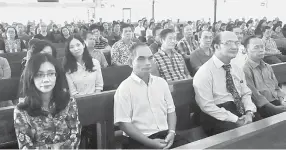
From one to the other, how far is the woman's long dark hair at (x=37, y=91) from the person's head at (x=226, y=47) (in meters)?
1.33

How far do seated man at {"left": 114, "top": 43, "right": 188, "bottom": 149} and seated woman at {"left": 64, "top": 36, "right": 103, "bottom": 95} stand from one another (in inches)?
34.7

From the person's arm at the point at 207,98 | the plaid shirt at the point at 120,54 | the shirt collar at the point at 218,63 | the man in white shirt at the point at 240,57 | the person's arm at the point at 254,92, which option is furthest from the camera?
the plaid shirt at the point at 120,54

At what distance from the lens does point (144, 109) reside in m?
2.20

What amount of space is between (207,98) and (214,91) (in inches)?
3.9

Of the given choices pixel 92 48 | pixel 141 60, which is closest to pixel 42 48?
pixel 92 48

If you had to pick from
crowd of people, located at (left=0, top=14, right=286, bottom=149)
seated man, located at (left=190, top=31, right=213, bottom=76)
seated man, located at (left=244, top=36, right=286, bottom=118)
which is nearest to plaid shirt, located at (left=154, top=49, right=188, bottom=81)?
crowd of people, located at (left=0, top=14, right=286, bottom=149)

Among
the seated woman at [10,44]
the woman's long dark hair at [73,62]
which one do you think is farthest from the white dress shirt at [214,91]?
the seated woman at [10,44]

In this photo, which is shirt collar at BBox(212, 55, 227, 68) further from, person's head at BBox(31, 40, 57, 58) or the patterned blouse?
person's head at BBox(31, 40, 57, 58)

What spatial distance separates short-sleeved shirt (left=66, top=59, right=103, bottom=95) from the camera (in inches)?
118

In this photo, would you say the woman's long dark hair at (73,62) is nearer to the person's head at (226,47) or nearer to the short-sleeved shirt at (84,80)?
the short-sleeved shirt at (84,80)

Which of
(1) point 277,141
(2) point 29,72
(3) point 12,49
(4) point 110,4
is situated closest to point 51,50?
(2) point 29,72

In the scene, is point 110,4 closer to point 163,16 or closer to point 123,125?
point 163,16

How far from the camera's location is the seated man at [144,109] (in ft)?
6.97

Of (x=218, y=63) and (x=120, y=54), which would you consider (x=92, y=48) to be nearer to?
(x=120, y=54)
